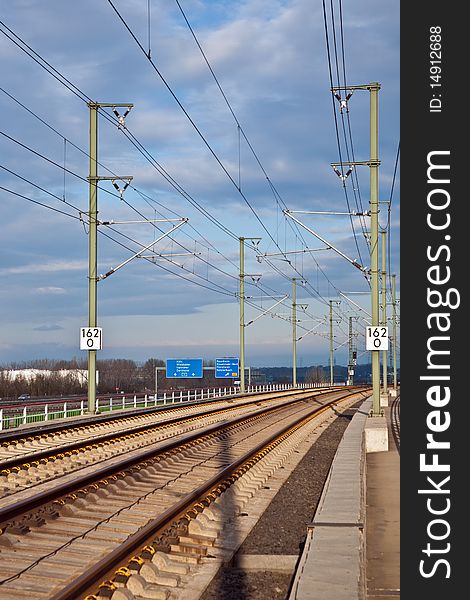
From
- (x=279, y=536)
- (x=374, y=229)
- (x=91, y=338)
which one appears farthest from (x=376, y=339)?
(x=279, y=536)

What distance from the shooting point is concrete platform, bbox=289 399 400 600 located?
7785mm

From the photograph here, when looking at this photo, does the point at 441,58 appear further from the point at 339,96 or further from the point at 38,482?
the point at 339,96

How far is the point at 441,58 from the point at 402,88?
0.99 ft

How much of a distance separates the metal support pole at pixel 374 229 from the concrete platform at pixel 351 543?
1061cm

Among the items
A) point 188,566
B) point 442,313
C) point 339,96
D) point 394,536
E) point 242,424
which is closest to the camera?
point 442,313

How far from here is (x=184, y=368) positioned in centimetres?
8344

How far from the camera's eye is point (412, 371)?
5062 mm

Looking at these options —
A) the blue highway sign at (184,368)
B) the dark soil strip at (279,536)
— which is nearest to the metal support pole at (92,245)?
the dark soil strip at (279,536)

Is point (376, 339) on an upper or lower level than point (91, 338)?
lower

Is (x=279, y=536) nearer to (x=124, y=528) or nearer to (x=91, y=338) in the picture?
(x=124, y=528)

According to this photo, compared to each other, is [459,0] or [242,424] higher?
[459,0]

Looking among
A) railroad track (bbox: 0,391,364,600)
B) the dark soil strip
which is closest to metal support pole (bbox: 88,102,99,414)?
the dark soil strip

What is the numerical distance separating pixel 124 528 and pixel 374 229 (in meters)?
18.3

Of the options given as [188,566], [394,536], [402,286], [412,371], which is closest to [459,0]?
[402,286]
